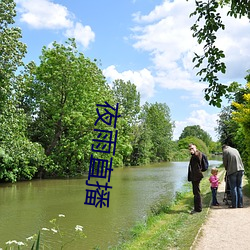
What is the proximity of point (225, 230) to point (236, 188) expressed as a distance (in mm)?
2640

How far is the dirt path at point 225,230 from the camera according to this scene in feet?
20.8

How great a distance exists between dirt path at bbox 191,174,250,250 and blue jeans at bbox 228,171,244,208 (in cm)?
22

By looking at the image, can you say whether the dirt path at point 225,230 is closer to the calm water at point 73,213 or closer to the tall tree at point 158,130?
the calm water at point 73,213

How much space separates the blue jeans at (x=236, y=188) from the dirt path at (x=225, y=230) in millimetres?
216

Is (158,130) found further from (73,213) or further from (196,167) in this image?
(196,167)

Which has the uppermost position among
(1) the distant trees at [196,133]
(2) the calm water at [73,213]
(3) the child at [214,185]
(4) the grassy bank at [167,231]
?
(1) the distant trees at [196,133]

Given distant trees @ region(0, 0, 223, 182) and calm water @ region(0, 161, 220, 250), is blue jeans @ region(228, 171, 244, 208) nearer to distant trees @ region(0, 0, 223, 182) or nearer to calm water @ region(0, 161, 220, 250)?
calm water @ region(0, 161, 220, 250)

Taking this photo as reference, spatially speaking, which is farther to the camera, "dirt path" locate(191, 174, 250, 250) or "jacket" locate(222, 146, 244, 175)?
"jacket" locate(222, 146, 244, 175)

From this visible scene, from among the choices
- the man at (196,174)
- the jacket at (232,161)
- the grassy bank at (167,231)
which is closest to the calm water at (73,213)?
the grassy bank at (167,231)

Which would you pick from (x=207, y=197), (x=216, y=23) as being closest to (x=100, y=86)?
(x=207, y=197)

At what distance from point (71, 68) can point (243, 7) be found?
22692mm

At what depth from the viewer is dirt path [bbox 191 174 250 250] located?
20.8 ft

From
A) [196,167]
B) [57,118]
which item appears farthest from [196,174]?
[57,118]

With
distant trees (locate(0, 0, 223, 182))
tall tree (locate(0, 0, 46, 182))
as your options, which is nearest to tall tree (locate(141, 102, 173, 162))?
distant trees (locate(0, 0, 223, 182))
